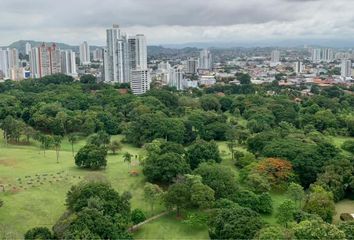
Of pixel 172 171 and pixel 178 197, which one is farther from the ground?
pixel 172 171

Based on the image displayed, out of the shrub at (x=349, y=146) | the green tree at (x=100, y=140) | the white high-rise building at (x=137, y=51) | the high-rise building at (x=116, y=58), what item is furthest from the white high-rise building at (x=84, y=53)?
the shrub at (x=349, y=146)

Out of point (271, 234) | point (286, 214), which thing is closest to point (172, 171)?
point (286, 214)

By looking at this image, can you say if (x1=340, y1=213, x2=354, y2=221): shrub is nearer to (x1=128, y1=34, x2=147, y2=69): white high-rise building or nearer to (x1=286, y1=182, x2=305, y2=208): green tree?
(x1=286, y1=182, x2=305, y2=208): green tree

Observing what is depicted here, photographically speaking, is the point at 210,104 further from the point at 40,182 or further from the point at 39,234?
the point at 39,234

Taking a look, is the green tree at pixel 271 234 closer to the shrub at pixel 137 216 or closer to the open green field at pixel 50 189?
the open green field at pixel 50 189

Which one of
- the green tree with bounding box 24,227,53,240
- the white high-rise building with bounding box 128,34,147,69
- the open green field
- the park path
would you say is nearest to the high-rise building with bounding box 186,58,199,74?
the white high-rise building with bounding box 128,34,147,69
